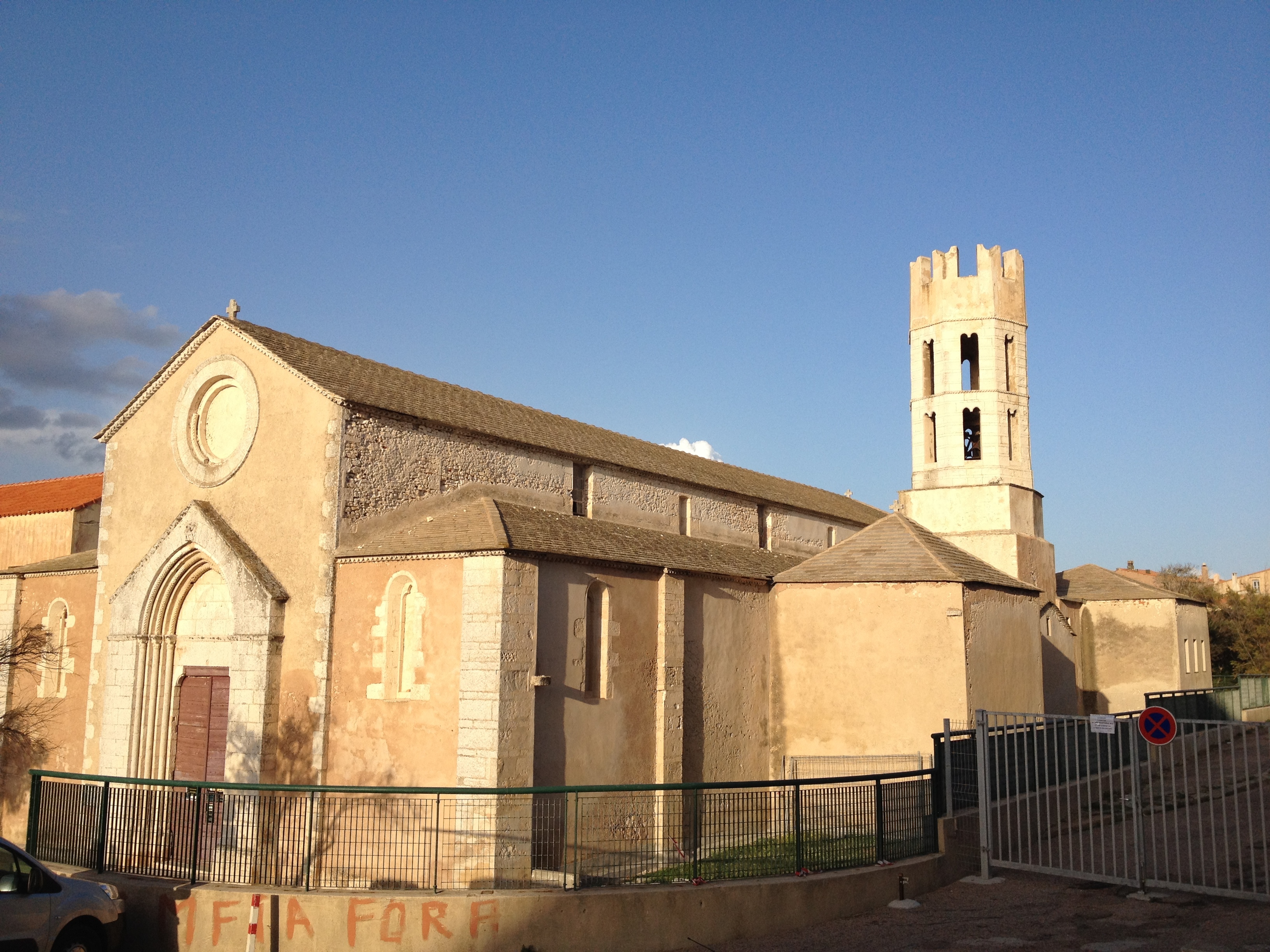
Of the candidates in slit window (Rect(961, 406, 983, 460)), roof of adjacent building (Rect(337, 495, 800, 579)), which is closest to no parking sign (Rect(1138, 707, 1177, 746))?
roof of adjacent building (Rect(337, 495, 800, 579))

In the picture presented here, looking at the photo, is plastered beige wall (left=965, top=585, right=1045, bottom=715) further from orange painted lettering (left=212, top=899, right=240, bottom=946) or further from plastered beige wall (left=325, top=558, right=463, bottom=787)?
orange painted lettering (left=212, top=899, right=240, bottom=946)

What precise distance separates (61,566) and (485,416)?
409 inches

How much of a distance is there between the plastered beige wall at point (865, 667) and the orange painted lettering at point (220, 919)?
43.2 feet

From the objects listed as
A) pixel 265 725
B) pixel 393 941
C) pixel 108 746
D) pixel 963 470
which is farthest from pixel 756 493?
pixel 393 941

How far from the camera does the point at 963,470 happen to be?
95.0 ft

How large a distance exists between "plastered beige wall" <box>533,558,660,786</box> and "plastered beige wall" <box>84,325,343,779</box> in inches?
147

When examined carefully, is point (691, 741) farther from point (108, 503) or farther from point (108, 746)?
point (108, 503)

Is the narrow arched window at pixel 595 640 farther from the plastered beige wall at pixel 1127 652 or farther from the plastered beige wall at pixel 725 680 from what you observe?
the plastered beige wall at pixel 1127 652

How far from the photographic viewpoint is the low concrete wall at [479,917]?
33.0 ft

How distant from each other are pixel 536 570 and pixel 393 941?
687 cm

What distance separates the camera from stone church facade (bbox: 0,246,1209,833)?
15984 millimetres

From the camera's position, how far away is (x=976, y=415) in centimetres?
2962

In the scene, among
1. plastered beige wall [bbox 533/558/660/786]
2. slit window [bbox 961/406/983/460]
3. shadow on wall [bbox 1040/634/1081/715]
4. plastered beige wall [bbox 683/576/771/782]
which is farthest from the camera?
slit window [bbox 961/406/983/460]

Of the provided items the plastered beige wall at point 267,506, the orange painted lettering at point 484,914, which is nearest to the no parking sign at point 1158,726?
the orange painted lettering at point 484,914
